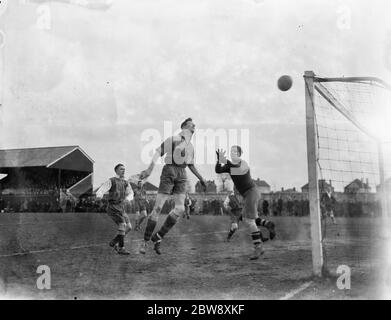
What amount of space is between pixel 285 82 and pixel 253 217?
5.94 feet

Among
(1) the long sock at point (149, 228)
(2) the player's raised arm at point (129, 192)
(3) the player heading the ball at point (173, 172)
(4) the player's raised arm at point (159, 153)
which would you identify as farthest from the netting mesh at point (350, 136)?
(2) the player's raised arm at point (129, 192)

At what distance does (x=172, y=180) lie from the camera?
518cm

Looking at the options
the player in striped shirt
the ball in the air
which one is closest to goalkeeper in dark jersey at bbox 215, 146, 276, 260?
the ball in the air

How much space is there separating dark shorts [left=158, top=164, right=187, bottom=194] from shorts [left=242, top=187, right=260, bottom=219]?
2.90ft

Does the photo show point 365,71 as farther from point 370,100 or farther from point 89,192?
point 89,192

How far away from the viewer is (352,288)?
4246 millimetres

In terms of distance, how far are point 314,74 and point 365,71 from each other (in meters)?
0.80

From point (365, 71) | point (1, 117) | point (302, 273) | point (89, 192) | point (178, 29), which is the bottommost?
point (302, 273)

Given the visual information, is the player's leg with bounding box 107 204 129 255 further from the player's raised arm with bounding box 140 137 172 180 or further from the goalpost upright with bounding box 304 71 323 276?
the goalpost upright with bounding box 304 71 323 276

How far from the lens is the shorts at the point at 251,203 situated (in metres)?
5.36

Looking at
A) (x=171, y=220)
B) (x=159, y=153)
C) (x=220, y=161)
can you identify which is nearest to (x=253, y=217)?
(x=220, y=161)

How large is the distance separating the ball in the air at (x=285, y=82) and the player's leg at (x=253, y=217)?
1.44 m

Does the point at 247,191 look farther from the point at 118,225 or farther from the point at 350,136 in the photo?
the point at 118,225
